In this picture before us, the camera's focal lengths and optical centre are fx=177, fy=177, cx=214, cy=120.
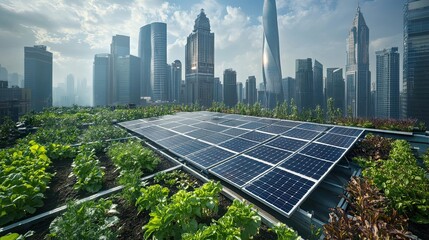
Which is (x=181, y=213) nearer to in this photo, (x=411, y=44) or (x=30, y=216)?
(x=30, y=216)

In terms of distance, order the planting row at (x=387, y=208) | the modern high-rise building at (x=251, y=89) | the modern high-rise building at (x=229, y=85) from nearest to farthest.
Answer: the planting row at (x=387, y=208) → the modern high-rise building at (x=229, y=85) → the modern high-rise building at (x=251, y=89)

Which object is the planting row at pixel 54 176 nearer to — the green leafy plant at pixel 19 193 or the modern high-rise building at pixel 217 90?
the green leafy plant at pixel 19 193

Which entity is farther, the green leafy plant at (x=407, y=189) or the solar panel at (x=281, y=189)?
the solar panel at (x=281, y=189)

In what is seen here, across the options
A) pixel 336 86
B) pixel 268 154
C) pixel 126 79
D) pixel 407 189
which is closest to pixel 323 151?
pixel 268 154

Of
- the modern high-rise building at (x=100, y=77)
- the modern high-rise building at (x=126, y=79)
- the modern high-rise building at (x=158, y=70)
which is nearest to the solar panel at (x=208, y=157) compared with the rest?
the modern high-rise building at (x=126, y=79)

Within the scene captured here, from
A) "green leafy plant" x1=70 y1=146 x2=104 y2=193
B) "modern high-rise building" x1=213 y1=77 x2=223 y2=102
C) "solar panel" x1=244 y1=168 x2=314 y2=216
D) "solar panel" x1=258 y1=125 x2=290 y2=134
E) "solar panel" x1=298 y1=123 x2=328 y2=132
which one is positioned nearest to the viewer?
"solar panel" x1=244 y1=168 x2=314 y2=216

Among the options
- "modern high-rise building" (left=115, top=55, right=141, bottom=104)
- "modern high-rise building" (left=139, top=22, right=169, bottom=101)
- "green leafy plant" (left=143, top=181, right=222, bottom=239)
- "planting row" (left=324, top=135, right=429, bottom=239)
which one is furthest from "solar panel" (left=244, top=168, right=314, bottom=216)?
"modern high-rise building" (left=139, top=22, right=169, bottom=101)

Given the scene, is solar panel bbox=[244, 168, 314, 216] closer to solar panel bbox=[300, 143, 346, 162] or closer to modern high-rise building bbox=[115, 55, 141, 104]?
solar panel bbox=[300, 143, 346, 162]

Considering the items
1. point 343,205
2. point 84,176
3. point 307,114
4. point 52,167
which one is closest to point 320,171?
point 343,205
